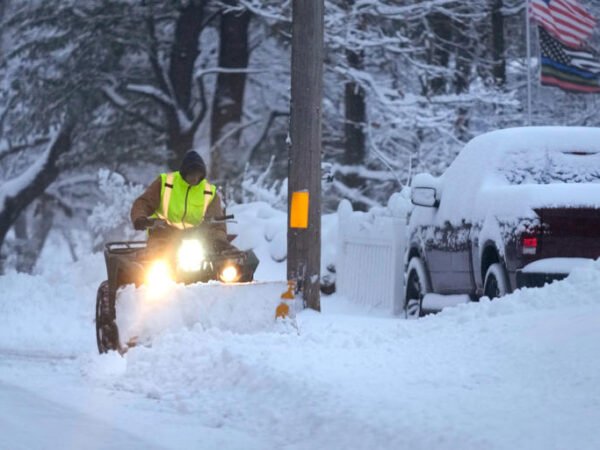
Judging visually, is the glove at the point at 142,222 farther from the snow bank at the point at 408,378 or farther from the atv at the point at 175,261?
the snow bank at the point at 408,378

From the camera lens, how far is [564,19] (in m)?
21.4

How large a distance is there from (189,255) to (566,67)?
42.3 ft

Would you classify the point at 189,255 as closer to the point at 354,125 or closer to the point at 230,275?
the point at 230,275

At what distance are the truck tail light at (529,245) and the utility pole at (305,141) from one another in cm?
294

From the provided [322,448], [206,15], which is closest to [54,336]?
[322,448]

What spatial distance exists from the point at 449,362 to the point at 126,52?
17.9m

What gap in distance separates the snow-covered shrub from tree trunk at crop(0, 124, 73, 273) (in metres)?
2.12

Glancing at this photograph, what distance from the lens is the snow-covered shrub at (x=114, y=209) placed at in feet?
79.4

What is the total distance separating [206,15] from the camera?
2564 cm

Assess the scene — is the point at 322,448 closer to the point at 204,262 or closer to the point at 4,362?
the point at 204,262

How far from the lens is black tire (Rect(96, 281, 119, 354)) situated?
1062 cm

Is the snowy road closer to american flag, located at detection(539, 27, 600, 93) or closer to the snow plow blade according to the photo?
the snow plow blade

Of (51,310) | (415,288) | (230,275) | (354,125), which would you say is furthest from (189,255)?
(354,125)

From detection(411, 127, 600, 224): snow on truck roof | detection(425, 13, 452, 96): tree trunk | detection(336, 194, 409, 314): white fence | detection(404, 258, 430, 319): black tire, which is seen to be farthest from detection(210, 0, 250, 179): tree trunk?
A: detection(411, 127, 600, 224): snow on truck roof
